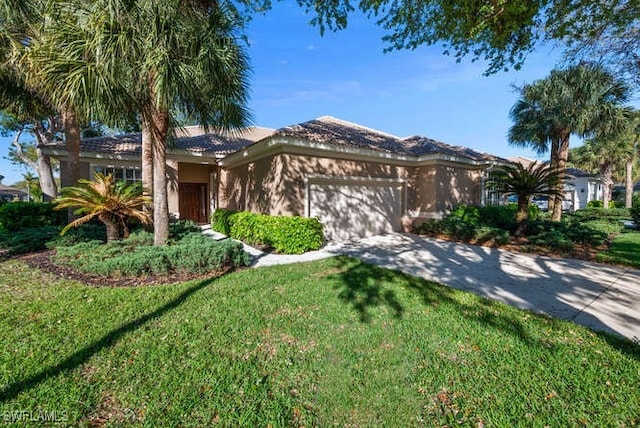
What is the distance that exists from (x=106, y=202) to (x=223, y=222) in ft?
17.8

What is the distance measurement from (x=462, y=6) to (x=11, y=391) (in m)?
9.92

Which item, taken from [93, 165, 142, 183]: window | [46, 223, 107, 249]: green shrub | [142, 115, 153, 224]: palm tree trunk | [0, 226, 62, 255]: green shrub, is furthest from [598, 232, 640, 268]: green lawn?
[93, 165, 142, 183]: window

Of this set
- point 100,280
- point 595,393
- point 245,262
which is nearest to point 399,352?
point 595,393

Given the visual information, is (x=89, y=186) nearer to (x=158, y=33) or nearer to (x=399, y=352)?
(x=158, y=33)

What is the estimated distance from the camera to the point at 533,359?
304cm

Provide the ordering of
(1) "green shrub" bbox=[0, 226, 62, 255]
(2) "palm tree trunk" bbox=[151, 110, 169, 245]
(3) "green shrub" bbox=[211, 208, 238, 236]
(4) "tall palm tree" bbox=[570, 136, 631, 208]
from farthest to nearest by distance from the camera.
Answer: (4) "tall palm tree" bbox=[570, 136, 631, 208] < (3) "green shrub" bbox=[211, 208, 238, 236] < (1) "green shrub" bbox=[0, 226, 62, 255] < (2) "palm tree trunk" bbox=[151, 110, 169, 245]

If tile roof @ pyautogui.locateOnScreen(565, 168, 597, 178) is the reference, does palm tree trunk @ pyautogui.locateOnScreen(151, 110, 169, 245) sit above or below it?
below

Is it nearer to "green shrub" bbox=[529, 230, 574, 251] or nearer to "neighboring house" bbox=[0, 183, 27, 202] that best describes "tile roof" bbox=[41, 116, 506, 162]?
"green shrub" bbox=[529, 230, 574, 251]

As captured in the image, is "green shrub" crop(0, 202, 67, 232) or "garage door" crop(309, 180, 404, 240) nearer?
"garage door" crop(309, 180, 404, 240)

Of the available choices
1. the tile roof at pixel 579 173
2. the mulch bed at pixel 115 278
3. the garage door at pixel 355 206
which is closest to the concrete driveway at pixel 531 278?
the garage door at pixel 355 206

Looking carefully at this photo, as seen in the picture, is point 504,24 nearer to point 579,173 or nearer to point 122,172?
point 122,172

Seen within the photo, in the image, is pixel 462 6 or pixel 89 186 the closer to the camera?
pixel 462 6

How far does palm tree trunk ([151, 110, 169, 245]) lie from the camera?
6.73 meters

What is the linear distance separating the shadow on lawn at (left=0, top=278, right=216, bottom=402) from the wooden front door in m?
11.9
